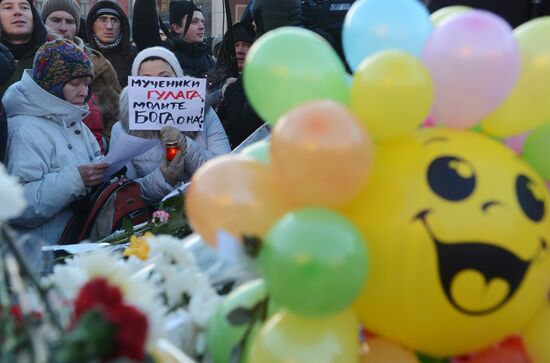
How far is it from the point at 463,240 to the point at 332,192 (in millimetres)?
294

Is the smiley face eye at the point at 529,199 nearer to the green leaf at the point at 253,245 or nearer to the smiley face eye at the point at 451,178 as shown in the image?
the smiley face eye at the point at 451,178

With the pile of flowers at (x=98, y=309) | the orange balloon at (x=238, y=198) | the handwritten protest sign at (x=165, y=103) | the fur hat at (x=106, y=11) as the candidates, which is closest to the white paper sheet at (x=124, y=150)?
the handwritten protest sign at (x=165, y=103)

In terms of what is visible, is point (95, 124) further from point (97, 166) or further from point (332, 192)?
point (332, 192)

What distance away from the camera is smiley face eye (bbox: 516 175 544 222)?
5.19 feet

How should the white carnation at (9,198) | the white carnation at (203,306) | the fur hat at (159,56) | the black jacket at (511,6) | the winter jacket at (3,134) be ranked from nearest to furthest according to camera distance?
the white carnation at (9,198) < the white carnation at (203,306) < the black jacket at (511,6) < the winter jacket at (3,134) < the fur hat at (159,56)

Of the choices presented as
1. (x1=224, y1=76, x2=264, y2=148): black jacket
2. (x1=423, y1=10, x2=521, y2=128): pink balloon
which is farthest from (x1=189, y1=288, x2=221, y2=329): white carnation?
(x1=224, y1=76, x2=264, y2=148): black jacket

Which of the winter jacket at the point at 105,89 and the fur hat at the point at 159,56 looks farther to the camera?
the winter jacket at the point at 105,89

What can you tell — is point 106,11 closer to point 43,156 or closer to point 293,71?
point 43,156

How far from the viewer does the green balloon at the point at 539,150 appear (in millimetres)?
1713

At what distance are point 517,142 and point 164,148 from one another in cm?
232

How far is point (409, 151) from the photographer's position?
5.26 ft

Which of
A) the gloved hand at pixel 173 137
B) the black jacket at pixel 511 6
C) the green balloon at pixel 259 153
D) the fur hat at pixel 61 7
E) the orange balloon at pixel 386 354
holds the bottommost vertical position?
the gloved hand at pixel 173 137

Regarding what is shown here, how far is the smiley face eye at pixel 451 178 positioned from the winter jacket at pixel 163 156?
2.28 m

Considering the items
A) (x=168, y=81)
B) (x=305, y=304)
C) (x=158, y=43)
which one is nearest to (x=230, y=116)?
(x=168, y=81)
